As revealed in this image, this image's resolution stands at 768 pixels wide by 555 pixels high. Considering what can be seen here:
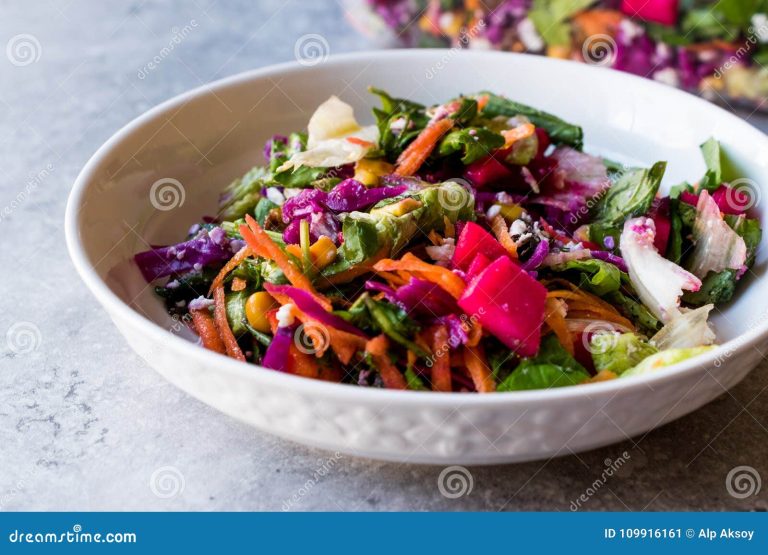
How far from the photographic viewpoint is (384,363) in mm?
1985

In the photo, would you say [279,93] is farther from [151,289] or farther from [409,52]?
[151,289]

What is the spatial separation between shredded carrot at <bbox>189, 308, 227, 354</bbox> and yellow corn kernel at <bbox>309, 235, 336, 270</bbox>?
315 mm

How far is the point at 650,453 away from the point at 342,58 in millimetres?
1822

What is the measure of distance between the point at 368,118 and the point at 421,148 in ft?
2.33

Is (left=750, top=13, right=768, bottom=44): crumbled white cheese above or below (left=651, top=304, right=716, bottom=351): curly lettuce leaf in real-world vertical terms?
above

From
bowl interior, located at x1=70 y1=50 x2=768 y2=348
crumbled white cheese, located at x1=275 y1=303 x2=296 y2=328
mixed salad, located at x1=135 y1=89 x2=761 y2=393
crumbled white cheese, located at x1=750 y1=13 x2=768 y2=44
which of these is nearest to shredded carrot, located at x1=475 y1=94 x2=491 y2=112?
mixed salad, located at x1=135 y1=89 x2=761 y2=393

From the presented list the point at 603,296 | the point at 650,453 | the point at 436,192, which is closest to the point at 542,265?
the point at 603,296

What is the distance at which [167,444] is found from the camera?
87.1 inches

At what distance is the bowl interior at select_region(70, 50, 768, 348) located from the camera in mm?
2473

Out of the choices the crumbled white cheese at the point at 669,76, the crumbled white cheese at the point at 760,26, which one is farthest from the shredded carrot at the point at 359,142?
the crumbled white cheese at the point at 760,26

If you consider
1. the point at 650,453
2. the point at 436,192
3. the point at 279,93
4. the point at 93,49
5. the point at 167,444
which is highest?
the point at 436,192

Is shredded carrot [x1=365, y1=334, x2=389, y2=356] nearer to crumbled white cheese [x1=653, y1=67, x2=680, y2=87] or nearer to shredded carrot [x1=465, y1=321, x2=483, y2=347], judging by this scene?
shredded carrot [x1=465, y1=321, x2=483, y2=347]

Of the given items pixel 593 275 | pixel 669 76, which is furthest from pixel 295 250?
pixel 669 76

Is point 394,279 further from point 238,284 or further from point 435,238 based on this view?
point 238,284
